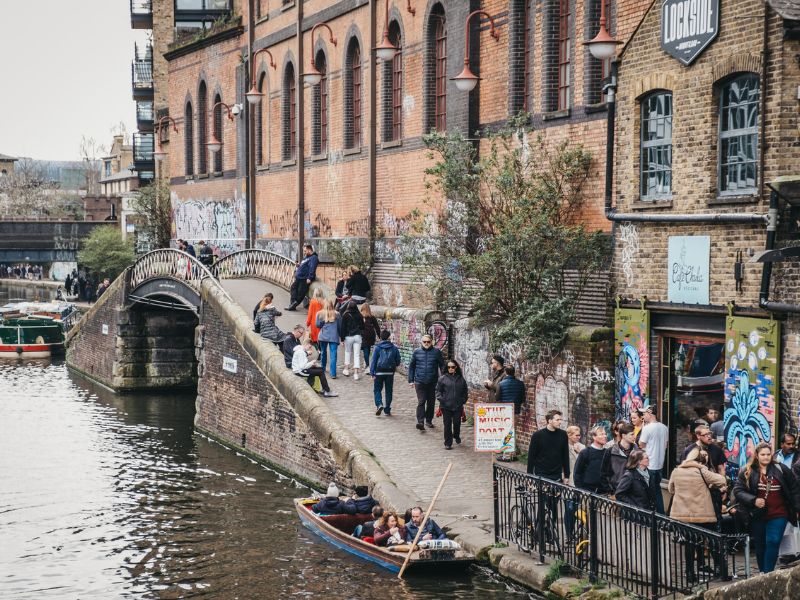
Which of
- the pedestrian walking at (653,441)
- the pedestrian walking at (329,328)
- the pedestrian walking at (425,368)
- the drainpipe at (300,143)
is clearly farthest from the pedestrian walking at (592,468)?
the drainpipe at (300,143)

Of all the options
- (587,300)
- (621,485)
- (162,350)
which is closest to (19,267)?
(162,350)

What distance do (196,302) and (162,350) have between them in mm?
8269

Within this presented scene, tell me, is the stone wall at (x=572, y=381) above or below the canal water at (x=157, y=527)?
above

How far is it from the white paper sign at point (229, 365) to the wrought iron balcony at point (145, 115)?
1302 inches

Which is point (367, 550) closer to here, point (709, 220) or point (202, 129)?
point (709, 220)

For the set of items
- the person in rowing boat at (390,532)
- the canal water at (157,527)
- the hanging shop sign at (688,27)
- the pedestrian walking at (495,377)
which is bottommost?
the canal water at (157,527)

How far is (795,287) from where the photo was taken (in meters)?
16.0

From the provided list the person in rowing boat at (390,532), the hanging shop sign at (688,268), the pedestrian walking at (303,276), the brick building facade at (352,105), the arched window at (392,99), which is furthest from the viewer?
the arched window at (392,99)

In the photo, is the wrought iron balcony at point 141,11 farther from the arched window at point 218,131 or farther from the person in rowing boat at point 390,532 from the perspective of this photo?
the person in rowing boat at point 390,532

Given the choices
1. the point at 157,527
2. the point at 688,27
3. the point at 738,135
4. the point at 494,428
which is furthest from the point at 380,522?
the point at 688,27

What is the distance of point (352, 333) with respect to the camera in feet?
82.3

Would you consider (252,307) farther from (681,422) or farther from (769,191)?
(769,191)

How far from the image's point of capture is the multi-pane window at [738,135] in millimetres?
17047

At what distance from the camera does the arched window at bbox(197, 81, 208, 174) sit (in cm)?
4578
